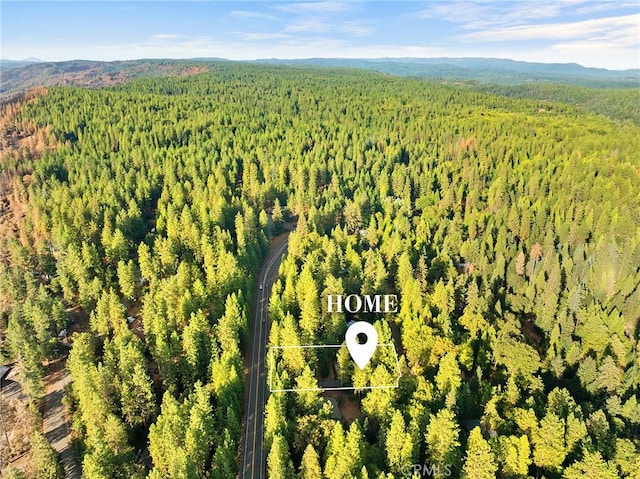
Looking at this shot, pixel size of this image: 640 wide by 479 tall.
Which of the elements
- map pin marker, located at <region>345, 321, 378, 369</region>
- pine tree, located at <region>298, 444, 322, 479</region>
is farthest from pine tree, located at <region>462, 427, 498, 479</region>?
map pin marker, located at <region>345, 321, 378, 369</region>

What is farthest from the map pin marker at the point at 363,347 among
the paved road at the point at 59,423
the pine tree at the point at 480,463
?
the paved road at the point at 59,423

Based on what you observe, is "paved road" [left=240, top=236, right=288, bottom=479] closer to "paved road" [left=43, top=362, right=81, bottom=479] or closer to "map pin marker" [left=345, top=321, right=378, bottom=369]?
"map pin marker" [left=345, top=321, right=378, bottom=369]

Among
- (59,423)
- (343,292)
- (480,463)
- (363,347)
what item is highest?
(343,292)

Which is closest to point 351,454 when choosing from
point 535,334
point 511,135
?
point 535,334

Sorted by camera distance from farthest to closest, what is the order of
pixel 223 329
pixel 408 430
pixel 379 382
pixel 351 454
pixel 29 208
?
pixel 29 208 < pixel 223 329 < pixel 379 382 < pixel 408 430 < pixel 351 454

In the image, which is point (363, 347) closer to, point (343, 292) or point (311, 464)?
point (343, 292)

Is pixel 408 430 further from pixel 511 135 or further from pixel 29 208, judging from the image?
pixel 511 135

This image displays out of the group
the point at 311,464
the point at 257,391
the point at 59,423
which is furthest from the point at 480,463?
the point at 59,423
